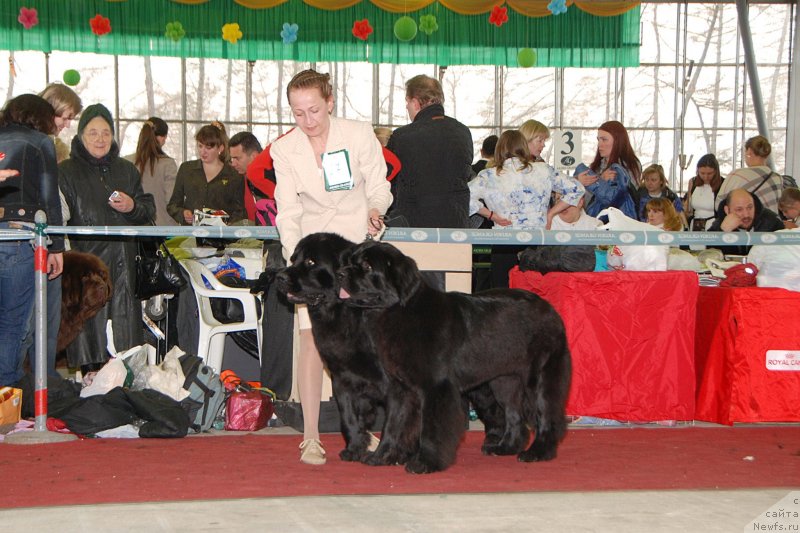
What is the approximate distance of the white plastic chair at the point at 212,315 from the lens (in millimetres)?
5980

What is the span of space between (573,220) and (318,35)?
388 inches

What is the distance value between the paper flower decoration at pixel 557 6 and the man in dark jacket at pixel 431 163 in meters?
9.93

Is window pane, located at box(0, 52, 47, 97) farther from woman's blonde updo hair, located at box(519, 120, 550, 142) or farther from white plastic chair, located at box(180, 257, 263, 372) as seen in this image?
woman's blonde updo hair, located at box(519, 120, 550, 142)

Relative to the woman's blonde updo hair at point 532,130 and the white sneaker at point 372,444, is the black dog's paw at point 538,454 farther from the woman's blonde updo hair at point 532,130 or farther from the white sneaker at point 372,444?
the woman's blonde updo hair at point 532,130

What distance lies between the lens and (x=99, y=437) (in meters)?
4.85

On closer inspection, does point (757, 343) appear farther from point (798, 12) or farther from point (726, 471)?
point (798, 12)

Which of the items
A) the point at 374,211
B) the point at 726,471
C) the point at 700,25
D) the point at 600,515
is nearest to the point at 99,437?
the point at 374,211

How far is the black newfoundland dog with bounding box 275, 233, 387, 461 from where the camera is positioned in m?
3.93

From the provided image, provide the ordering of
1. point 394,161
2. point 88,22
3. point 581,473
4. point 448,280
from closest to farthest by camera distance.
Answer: point 581,473
point 394,161
point 448,280
point 88,22

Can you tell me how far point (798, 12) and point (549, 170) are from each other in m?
13.0

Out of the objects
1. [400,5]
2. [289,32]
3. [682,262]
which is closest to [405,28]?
[400,5]

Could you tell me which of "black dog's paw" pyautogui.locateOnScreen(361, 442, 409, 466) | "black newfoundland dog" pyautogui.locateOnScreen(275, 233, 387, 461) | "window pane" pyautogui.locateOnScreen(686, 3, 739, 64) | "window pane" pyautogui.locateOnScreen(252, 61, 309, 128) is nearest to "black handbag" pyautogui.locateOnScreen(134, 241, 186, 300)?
"black newfoundland dog" pyautogui.locateOnScreen(275, 233, 387, 461)

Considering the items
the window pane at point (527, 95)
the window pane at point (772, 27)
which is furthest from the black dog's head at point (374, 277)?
the window pane at point (772, 27)

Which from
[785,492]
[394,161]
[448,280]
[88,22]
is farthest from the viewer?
[88,22]
